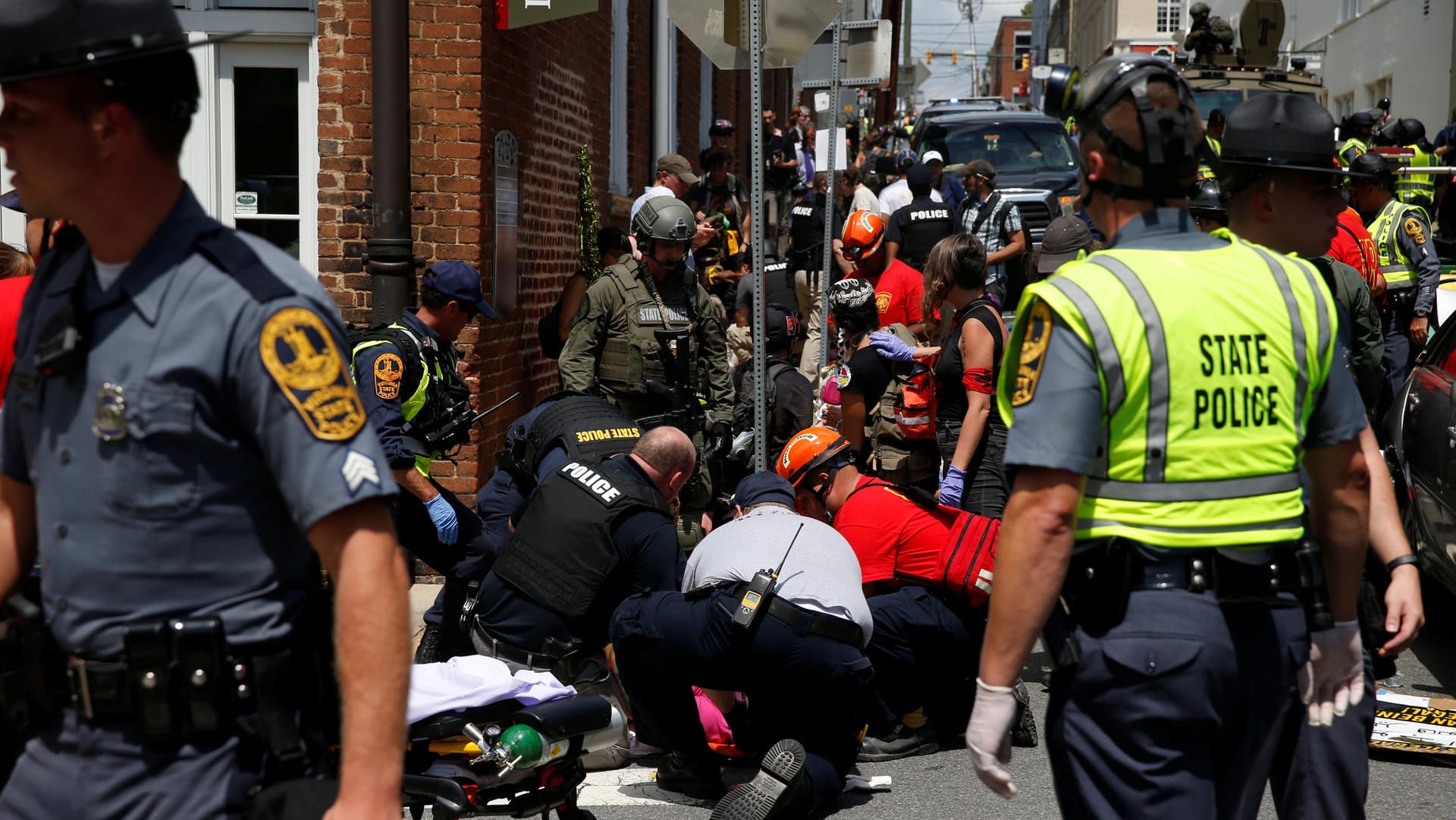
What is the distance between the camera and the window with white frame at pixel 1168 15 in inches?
2003

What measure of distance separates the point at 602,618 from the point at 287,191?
378 centimetres

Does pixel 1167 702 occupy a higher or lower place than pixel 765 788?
higher

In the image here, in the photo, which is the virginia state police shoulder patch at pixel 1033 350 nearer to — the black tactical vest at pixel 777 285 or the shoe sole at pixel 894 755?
the shoe sole at pixel 894 755

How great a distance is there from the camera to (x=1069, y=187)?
18.0 metres

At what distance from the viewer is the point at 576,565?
5.32 m

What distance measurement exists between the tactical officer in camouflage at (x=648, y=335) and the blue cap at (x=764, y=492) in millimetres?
1722

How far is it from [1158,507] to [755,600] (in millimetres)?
2412

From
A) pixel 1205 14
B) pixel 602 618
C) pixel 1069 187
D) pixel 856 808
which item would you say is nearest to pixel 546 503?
pixel 602 618

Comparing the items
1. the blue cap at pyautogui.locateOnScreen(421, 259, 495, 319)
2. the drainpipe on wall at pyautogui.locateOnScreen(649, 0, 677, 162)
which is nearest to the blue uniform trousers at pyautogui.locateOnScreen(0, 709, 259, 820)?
the blue cap at pyautogui.locateOnScreen(421, 259, 495, 319)

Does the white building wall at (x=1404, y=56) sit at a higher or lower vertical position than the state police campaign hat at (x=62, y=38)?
higher

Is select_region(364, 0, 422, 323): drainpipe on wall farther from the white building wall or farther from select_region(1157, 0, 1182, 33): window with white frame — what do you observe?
select_region(1157, 0, 1182, 33): window with white frame

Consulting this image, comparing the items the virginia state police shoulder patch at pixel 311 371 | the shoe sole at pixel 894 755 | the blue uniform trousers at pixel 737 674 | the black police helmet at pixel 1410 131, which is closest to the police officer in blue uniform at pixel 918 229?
the black police helmet at pixel 1410 131

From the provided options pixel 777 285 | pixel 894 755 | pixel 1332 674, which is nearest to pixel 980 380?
pixel 894 755

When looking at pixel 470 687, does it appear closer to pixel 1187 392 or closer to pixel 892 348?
pixel 1187 392
